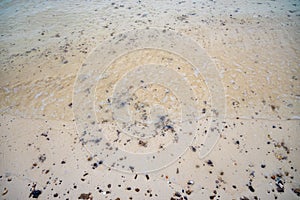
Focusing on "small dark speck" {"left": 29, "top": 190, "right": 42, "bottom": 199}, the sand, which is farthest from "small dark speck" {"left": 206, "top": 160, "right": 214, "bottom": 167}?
"small dark speck" {"left": 29, "top": 190, "right": 42, "bottom": 199}

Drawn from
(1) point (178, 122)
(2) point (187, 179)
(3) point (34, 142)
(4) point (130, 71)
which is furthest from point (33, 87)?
(2) point (187, 179)

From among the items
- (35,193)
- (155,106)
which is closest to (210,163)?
(155,106)

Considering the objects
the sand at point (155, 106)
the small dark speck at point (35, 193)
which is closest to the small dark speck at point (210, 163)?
the sand at point (155, 106)

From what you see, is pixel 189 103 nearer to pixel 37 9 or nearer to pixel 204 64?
pixel 204 64

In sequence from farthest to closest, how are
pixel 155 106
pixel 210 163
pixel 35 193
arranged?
1. pixel 155 106
2. pixel 210 163
3. pixel 35 193

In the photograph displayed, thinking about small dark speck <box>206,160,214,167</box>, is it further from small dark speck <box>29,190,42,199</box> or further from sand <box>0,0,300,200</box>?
small dark speck <box>29,190,42,199</box>

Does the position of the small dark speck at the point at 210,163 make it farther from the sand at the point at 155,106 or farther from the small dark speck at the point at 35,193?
the small dark speck at the point at 35,193

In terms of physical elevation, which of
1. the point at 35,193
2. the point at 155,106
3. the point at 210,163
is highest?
the point at 155,106

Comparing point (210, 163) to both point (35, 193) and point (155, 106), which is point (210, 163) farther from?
point (35, 193)

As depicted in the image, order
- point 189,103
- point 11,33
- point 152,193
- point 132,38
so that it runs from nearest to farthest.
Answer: point 152,193, point 189,103, point 132,38, point 11,33
